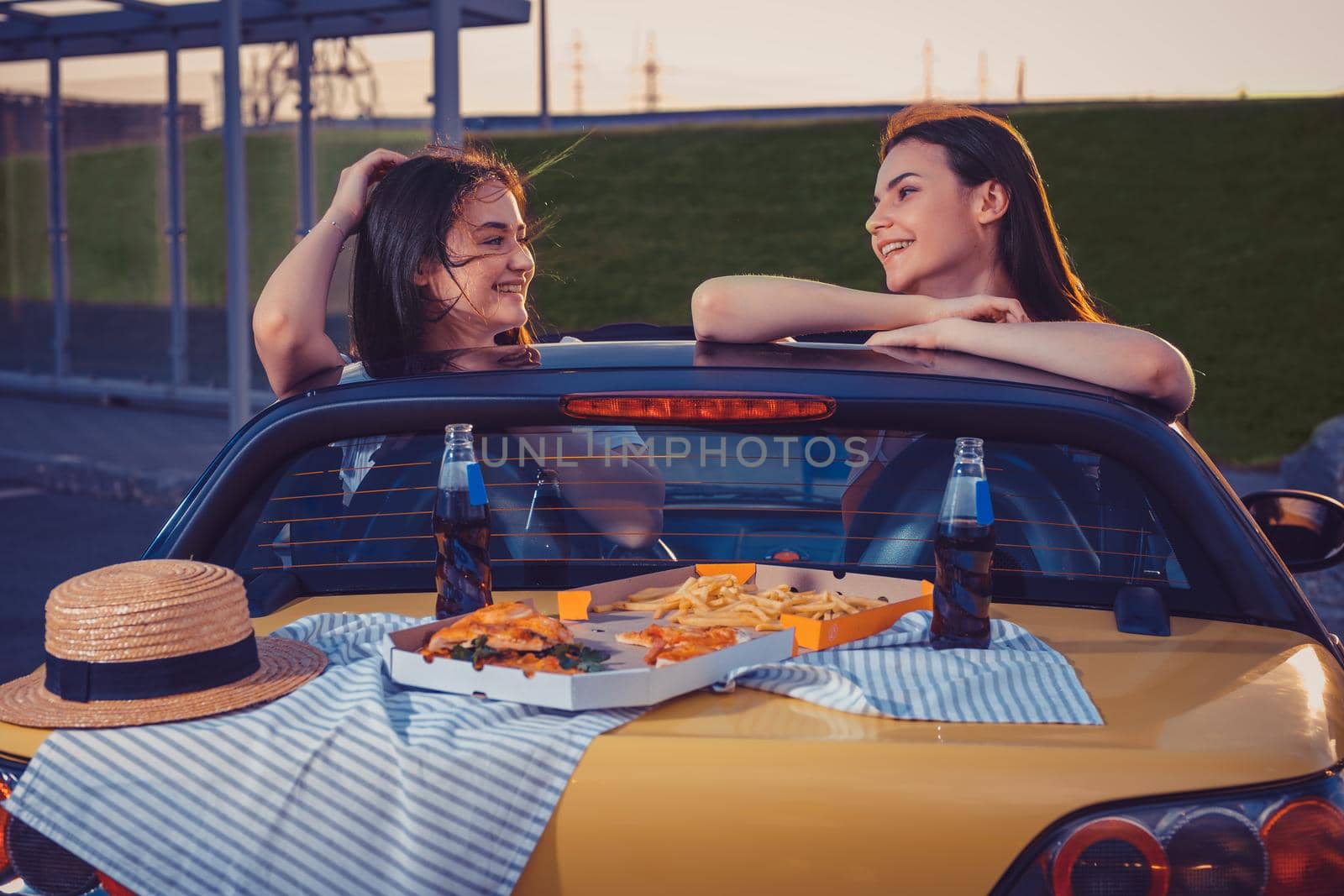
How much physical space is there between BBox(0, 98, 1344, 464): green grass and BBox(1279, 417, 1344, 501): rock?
18.9 feet

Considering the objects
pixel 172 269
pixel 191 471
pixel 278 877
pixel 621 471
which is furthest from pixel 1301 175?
pixel 278 877

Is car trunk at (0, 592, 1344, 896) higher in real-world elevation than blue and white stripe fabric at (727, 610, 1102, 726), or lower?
lower

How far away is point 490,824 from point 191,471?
10.8 metres

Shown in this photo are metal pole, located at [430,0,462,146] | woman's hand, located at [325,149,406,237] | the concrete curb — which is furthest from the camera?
metal pole, located at [430,0,462,146]

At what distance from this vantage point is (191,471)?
11.8 metres

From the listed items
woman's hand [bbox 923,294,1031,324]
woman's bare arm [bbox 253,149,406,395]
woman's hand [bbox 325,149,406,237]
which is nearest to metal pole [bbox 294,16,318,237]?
woman's hand [bbox 325,149,406,237]

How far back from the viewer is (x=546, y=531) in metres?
2.70

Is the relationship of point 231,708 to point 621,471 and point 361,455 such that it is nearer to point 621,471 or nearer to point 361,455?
point 361,455

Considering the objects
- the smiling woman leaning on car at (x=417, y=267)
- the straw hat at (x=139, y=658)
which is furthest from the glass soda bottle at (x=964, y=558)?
the smiling woman leaning on car at (x=417, y=267)

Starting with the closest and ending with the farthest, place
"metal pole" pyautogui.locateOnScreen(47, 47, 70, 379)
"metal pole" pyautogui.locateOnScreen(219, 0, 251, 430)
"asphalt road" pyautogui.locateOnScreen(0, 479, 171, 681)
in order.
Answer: "asphalt road" pyautogui.locateOnScreen(0, 479, 171, 681), "metal pole" pyautogui.locateOnScreen(219, 0, 251, 430), "metal pole" pyautogui.locateOnScreen(47, 47, 70, 379)

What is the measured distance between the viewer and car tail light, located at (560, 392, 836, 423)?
2090 mm

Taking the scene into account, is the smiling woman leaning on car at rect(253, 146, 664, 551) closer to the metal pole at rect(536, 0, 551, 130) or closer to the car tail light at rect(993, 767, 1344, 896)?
the car tail light at rect(993, 767, 1344, 896)

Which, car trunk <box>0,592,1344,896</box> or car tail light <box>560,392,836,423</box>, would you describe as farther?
car tail light <box>560,392,836,423</box>

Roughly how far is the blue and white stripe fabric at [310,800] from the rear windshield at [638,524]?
2.52 feet
